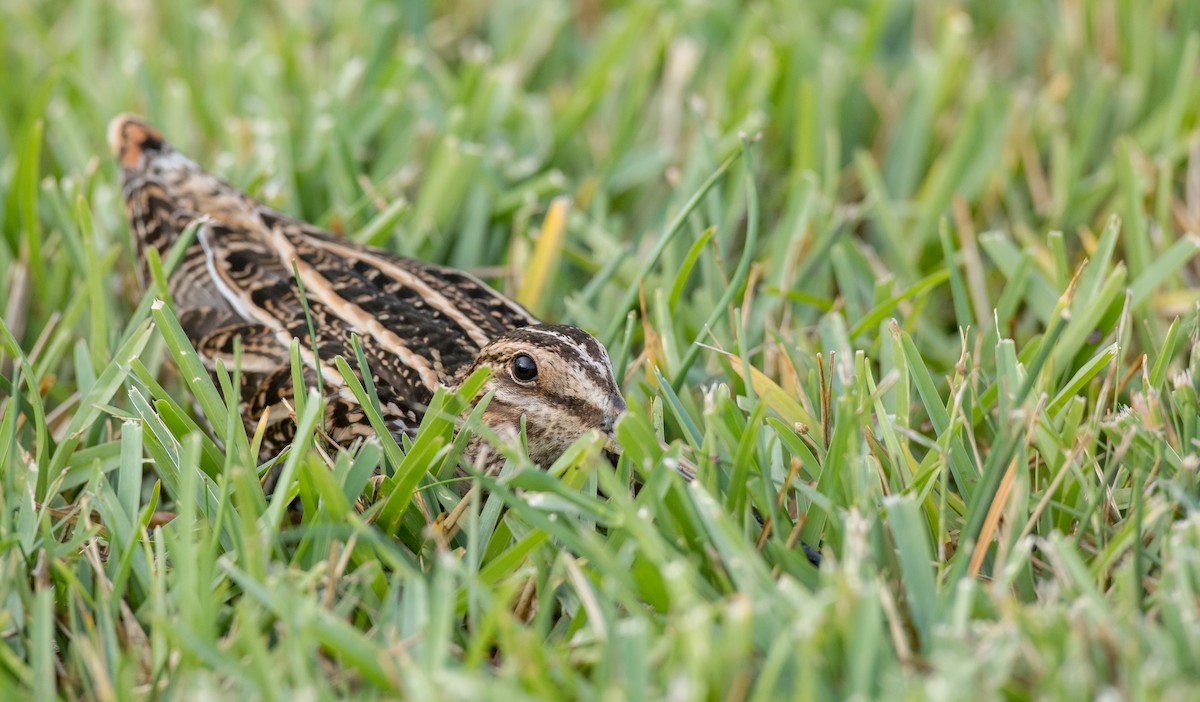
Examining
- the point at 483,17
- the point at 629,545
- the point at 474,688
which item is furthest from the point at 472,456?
the point at 483,17

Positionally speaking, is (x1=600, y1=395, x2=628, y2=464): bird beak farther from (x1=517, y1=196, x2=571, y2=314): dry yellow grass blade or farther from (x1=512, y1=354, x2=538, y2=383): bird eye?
(x1=517, y1=196, x2=571, y2=314): dry yellow grass blade

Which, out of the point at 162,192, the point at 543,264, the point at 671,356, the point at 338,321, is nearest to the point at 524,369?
the point at 671,356

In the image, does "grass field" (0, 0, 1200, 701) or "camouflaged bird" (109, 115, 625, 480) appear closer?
"grass field" (0, 0, 1200, 701)

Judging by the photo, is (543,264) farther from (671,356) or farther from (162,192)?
(162,192)

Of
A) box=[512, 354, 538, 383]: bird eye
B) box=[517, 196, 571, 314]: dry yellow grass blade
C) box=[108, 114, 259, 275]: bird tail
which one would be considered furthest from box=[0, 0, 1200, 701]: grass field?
box=[512, 354, 538, 383]: bird eye

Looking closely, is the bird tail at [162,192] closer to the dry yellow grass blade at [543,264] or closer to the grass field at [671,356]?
the grass field at [671,356]

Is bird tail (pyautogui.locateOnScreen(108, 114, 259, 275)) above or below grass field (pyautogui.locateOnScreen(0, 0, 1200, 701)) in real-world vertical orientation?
above

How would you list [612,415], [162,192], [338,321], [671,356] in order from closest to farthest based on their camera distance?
[612,415] < [671,356] < [338,321] < [162,192]
